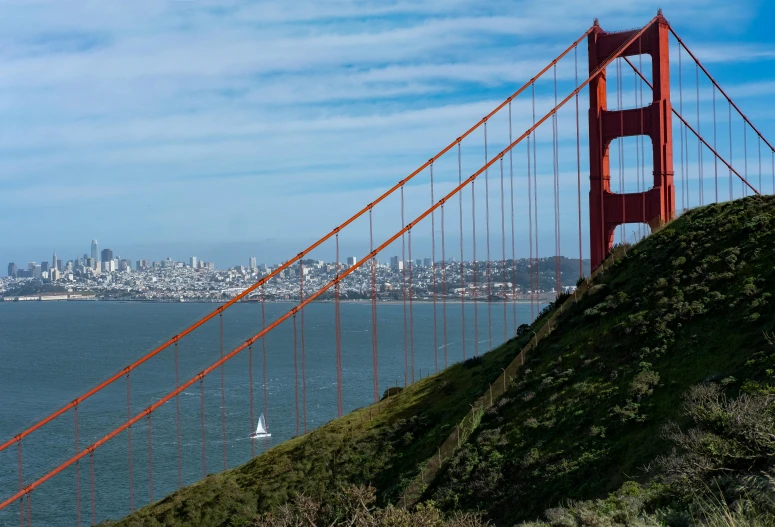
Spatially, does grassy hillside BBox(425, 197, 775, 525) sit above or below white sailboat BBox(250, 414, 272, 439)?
above

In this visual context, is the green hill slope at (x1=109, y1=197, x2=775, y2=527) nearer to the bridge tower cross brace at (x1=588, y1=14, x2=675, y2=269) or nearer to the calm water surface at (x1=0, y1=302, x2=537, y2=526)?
the bridge tower cross brace at (x1=588, y1=14, x2=675, y2=269)

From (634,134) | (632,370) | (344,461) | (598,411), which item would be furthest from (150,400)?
(598,411)

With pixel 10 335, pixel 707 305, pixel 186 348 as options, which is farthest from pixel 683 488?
pixel 10 335

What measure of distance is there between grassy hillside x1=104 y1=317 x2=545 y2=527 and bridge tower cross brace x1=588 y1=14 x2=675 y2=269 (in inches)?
241

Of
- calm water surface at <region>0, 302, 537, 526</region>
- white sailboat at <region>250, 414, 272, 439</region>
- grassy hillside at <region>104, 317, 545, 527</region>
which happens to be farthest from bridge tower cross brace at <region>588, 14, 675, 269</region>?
white sailboat at <region>250, 414, 272, 439</region>

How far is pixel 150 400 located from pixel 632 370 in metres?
63.5

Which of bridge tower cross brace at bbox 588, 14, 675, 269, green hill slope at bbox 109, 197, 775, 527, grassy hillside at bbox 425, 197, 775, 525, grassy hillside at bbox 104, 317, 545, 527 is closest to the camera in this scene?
green hill slope at bbox 109, 197, 775, 527

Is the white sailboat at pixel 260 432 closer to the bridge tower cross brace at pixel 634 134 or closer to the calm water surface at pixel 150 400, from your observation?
the calm water surface at pixel 150 400

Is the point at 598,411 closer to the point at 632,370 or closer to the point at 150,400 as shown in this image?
the point at 632,370

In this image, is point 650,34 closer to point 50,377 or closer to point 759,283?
point 759,283

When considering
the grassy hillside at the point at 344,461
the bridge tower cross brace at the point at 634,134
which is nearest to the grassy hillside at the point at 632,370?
the bridge tower cross brace at the point at 634,134

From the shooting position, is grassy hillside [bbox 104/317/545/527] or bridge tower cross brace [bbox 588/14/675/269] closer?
grassy hillside [bbox 104/317/545/527]

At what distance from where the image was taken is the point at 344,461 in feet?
110

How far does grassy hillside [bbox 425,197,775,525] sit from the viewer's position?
2317cm
